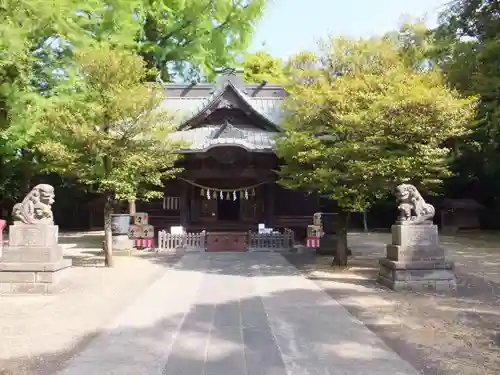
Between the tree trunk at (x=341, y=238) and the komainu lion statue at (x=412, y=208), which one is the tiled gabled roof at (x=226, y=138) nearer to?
the tree trunk at (x=341, y=238)

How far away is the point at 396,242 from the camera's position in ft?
34.0

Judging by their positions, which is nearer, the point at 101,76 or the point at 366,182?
the point at 366,182

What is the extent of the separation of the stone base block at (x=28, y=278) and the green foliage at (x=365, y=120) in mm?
7057

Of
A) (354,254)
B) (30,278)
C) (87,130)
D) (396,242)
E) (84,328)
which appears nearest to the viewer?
(84,328)

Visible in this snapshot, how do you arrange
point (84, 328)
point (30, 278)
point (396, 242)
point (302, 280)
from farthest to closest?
point (302, 280) → point (396, 242) → point (30, 278) → point (84, 328)

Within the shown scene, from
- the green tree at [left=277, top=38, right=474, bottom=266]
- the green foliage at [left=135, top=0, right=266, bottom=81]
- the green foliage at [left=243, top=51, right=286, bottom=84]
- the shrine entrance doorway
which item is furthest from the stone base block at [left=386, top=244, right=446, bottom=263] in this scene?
the green foliage at [left=243, top=51, right=286, bottom=84]

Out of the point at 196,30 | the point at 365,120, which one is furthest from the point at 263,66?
the point at 365,120

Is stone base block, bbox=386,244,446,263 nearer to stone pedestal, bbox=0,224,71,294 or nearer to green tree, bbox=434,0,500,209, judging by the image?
stone pedestal, bbox=0,224,71,294

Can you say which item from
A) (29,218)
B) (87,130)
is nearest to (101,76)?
(87,130)

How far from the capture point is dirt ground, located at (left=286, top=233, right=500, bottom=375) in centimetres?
563

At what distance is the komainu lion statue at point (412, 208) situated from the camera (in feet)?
34.0

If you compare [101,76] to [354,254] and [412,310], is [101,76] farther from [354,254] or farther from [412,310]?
[354,254]

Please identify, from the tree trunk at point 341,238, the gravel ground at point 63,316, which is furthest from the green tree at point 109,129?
the tree trunk at point 341,238

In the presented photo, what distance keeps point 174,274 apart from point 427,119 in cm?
802
